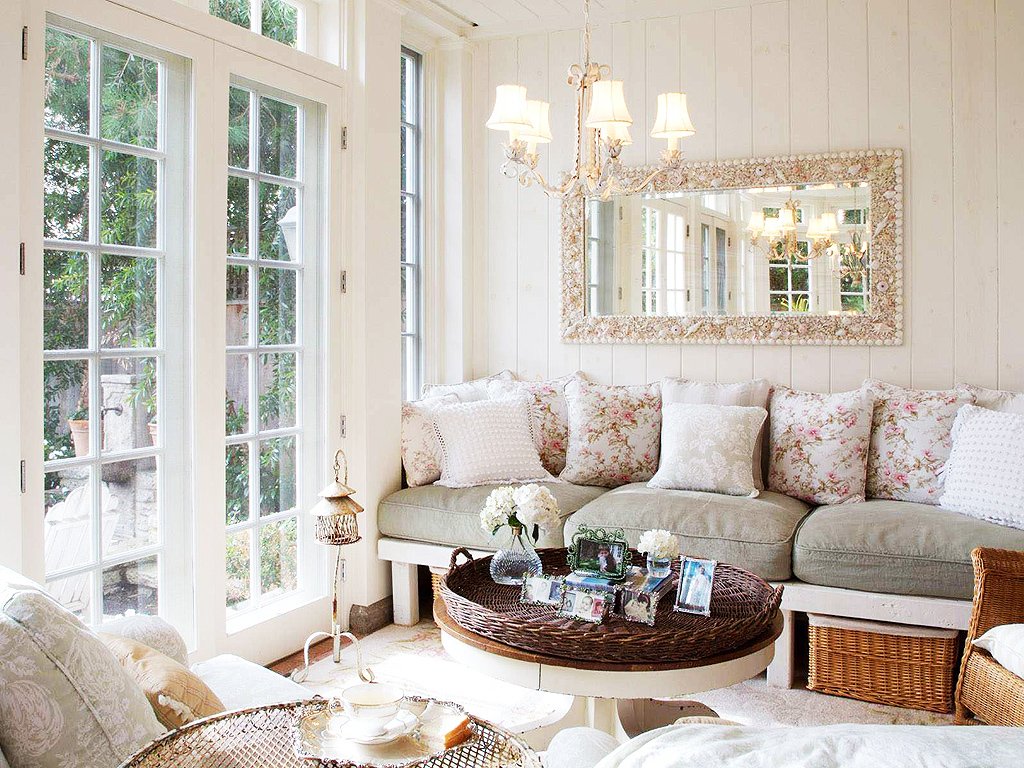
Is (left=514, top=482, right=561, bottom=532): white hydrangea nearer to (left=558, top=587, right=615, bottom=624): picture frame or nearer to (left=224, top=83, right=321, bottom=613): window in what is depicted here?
(left=558, top=587, right=615, bottom=624): picture frame

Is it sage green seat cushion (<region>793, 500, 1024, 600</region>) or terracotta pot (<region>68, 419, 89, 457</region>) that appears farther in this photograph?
sage green seat cushion (<region>793, 500, 1024, 600</region>)

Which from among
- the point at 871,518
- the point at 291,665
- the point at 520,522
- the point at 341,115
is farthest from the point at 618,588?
the point at 341,115

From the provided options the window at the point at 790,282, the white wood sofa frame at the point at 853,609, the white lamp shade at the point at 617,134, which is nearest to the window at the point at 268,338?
the white wood sofa frame at the point at 853,609

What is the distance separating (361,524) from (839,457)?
195 cm

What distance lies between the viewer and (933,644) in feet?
9.53

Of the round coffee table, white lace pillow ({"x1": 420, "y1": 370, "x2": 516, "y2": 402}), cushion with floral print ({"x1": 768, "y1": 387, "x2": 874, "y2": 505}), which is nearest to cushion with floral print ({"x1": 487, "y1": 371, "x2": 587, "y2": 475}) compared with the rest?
white lace pillow ({"x1": 420, "y1": 370, "x2": 516, "y2": 402})

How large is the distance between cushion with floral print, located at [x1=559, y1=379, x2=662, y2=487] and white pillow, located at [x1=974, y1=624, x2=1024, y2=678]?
1.60 meters

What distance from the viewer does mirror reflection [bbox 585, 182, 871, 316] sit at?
3.82 meters

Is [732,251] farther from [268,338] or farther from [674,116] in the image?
[268,338]

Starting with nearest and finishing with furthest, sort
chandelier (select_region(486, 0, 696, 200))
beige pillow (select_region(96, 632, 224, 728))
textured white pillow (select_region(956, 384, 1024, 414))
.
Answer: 1. beige pillow (select_region(96, 632, 224, 728))
2. chandelier (select_region(486, 0, 696, 200))
3. textured white pillow (select_region(956, 384, 1024, 414))

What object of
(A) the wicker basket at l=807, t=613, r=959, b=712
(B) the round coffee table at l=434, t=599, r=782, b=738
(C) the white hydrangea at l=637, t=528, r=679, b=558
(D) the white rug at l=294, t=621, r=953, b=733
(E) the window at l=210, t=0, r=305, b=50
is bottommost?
(D) the white rug at l=294, t=621, r=953, b=733

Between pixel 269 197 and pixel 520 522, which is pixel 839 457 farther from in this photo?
pixel 269 197

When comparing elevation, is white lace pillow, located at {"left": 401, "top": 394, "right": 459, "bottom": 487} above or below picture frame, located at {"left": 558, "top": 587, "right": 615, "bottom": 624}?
above

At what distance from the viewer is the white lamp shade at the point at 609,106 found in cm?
267
